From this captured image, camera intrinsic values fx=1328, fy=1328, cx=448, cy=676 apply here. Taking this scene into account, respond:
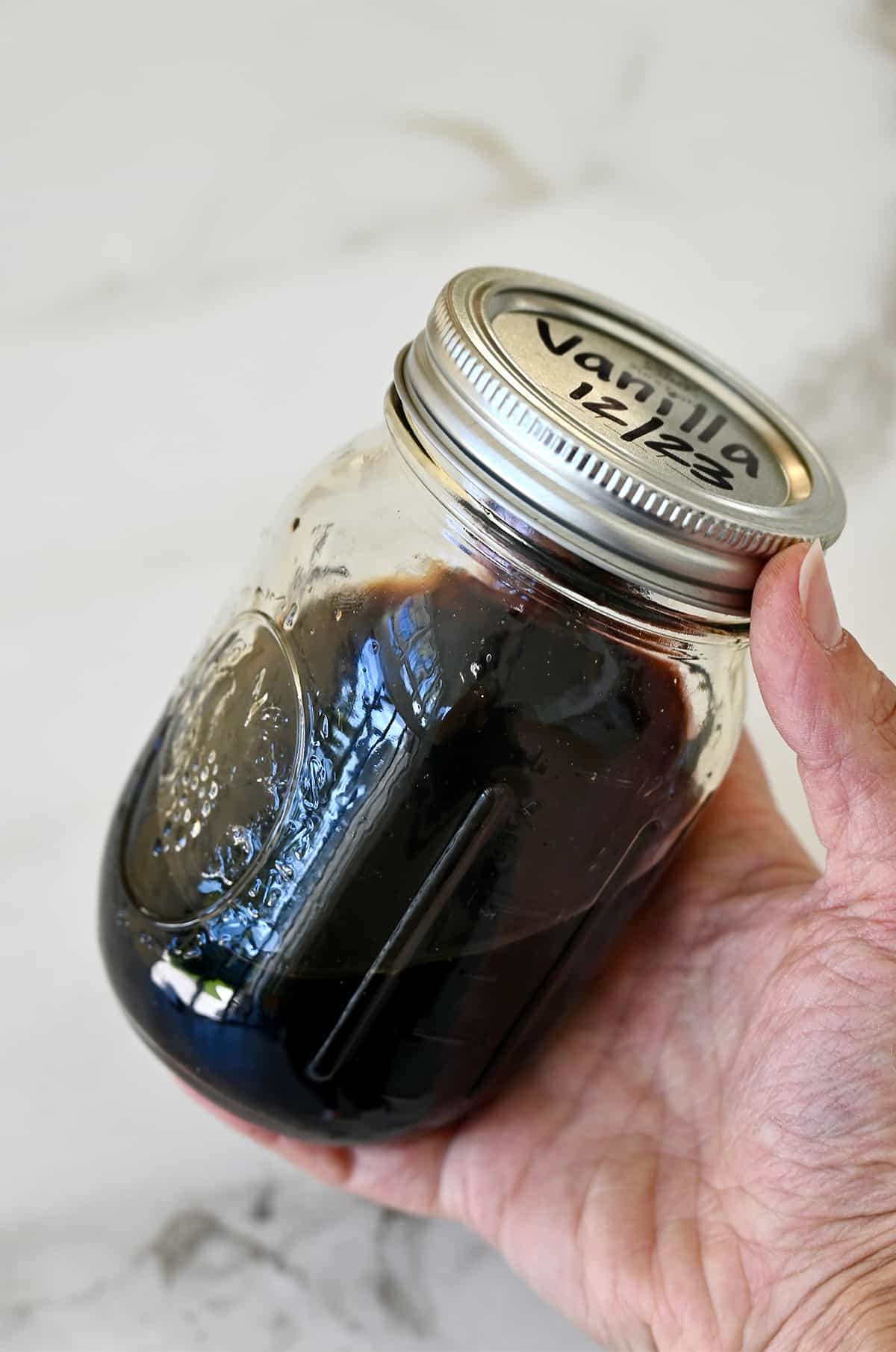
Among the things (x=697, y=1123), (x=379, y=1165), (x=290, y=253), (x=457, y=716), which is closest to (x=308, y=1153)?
(x=379, y=1165)

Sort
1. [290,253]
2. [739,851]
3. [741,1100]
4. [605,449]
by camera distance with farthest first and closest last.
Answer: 1. [290,253]
2. [739,851]
3. [741,1100]
4. [605,449]

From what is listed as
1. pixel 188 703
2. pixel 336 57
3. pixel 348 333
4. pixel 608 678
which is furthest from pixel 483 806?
pixel 336 57

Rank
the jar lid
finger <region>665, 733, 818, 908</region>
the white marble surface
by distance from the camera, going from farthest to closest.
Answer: the white marble surface < finger <region>665, 733, 818, 908</region> < the jar lid

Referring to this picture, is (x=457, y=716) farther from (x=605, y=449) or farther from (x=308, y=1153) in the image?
(x=308, y=1153)

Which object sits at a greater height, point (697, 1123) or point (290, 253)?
point (290, 253)

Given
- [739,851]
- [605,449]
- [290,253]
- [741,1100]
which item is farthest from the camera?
[290,253]

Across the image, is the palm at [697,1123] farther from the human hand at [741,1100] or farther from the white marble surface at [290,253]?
the white marble surface at [290,253]

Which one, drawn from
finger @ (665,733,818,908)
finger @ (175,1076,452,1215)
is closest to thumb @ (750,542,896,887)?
finger @ (665,733,818,908)

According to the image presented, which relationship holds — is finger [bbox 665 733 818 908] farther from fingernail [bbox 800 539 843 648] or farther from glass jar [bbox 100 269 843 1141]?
fingernail [bbox 800 539 843 648]
